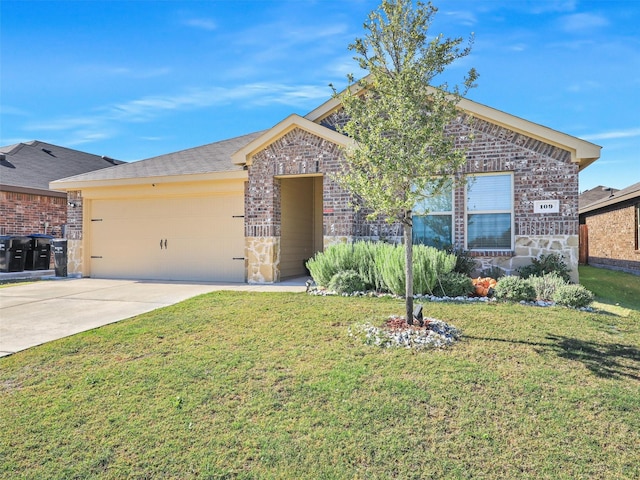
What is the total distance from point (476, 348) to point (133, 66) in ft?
38.5

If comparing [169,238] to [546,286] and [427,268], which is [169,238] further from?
[546,286]

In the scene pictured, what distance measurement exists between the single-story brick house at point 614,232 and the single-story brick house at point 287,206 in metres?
8.58

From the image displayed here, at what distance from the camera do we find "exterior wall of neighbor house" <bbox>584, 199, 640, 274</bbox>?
15.9 metres

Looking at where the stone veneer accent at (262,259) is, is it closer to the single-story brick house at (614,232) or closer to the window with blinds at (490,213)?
the window with blinds at (490,213)

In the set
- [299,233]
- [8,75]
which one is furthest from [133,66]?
[299,233]

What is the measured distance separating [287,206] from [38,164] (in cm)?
1405

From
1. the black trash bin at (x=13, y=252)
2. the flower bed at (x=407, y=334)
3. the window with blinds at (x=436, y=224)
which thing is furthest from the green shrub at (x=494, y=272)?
the black trash bin at (x=13, y=252)

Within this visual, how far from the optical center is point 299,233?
12891 millimetres

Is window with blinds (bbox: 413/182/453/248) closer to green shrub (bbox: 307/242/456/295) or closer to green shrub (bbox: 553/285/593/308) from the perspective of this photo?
green shrub (bbox: 307/242/456/295)

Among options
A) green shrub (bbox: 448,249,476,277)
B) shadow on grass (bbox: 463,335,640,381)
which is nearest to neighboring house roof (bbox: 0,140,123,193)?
green shrub (bbox: 448,249,476,277)

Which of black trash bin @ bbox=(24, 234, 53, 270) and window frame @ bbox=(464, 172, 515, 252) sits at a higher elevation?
window frame @ bbox=(464, 172, 515, 252)

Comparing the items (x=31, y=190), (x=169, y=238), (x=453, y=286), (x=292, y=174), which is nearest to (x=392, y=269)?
(x=453, y=286)

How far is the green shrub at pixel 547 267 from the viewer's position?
8.93m

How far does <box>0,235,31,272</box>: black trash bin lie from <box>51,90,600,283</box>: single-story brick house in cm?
279
